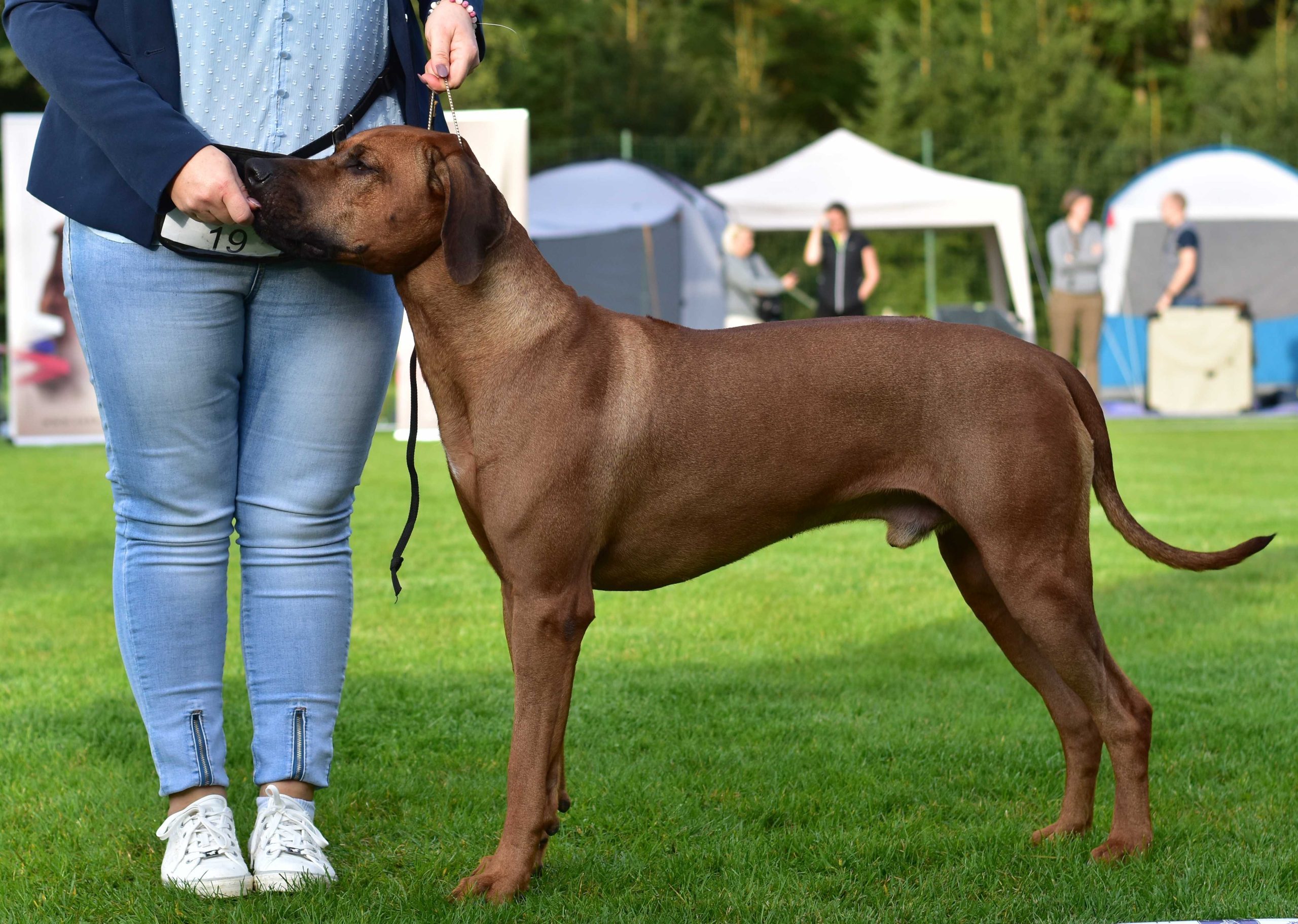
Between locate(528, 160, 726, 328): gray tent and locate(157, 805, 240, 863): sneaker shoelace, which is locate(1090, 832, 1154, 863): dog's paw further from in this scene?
locate(528, 160, 726, 328): gray tent

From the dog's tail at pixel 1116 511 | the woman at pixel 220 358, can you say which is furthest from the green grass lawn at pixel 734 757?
the dog's tail at pixel 1116 511

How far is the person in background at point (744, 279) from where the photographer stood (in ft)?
50.9

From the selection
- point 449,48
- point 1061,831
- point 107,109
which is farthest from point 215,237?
point 1061,831

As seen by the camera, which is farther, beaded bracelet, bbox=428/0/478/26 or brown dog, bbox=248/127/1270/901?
beaded bracelet, bbox=428/0/478/26

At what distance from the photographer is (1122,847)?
10.3ft

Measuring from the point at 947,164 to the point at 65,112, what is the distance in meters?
23.1

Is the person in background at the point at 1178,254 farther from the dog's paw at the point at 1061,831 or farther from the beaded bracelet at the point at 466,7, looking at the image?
the beaded bracelet at the point at 466,7

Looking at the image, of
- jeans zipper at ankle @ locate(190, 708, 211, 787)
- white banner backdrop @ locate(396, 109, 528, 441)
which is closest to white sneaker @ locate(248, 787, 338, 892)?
jeans zipper at ankle @ locate(190, 708, 211, 787)

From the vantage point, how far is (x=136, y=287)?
9.25ft

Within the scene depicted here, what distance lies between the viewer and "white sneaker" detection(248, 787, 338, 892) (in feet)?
9.56

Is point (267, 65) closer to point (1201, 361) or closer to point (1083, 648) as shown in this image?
point (1083, 648)

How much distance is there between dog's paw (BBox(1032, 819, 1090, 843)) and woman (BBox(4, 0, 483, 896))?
1.62 meters

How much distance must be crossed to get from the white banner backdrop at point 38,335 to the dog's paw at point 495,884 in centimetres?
1164

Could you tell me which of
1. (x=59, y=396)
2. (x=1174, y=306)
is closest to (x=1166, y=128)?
(x=1174, y=306)
